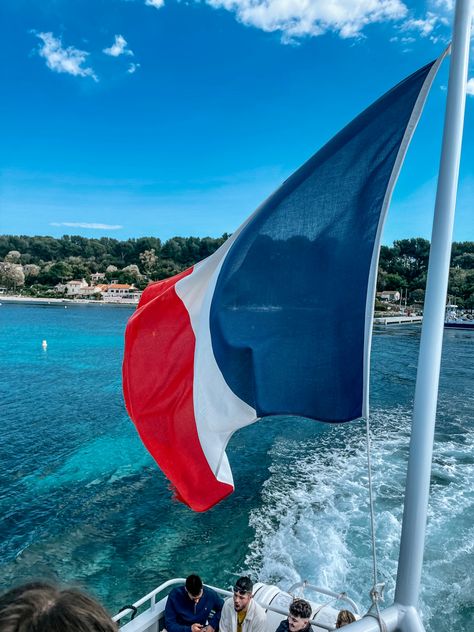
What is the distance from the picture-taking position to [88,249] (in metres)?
198

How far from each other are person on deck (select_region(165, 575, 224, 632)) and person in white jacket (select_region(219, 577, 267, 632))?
35 centimetres

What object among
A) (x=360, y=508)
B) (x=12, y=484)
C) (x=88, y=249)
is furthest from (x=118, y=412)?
(x=88, y=249)

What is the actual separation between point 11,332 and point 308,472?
5694cm

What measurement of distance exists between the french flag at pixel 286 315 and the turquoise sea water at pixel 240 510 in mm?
1982

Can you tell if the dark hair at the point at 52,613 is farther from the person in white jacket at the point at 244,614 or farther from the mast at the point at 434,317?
the person in white jacket at the point at 244,614

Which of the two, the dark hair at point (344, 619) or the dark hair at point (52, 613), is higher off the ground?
the dark hair at point (52, 613)

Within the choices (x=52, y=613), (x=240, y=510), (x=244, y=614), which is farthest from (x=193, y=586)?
(x=240, y=510)

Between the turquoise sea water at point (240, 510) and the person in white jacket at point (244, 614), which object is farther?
the turquoise sea water at point (240, 510)

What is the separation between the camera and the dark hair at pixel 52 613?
1.05 meters

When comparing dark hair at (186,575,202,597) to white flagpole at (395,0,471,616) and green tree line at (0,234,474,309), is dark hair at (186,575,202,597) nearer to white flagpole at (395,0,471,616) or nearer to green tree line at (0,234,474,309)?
white flagpole at (395,0,471,616)

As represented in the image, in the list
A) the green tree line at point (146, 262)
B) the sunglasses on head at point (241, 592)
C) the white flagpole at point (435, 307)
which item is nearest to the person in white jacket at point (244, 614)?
the sunglasses on head at point (241, 592)

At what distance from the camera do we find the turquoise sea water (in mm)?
10000

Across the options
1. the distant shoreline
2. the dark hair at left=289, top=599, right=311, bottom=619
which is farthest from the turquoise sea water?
the distant shoreline

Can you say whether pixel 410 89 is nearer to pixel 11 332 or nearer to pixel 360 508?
pixel 360 508
